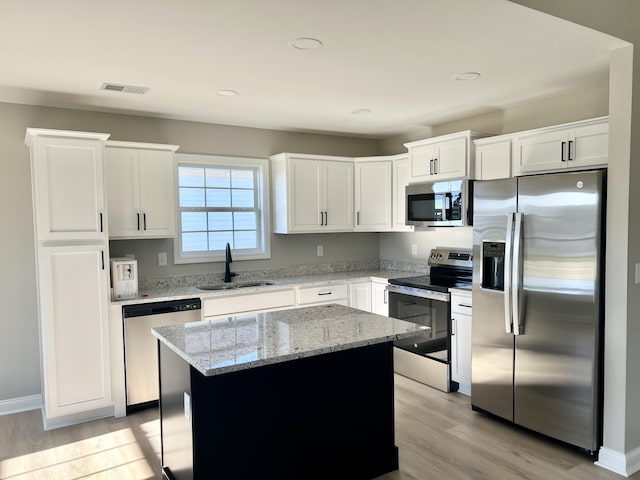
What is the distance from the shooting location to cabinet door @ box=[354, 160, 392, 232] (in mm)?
4961

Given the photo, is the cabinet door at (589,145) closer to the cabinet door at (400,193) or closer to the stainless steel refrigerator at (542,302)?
the stainless steel refrigerator at (542,302)

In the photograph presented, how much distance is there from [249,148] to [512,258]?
2803 millimetres

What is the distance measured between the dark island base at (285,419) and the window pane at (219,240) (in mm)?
2118

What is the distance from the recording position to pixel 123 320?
359 centimetres

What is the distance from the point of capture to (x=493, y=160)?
3.81 meters

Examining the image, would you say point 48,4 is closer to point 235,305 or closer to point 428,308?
point 235,305

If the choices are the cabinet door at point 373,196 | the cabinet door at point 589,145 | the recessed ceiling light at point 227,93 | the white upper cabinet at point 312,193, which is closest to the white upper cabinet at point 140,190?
the recessed ceiling light at point 227,93

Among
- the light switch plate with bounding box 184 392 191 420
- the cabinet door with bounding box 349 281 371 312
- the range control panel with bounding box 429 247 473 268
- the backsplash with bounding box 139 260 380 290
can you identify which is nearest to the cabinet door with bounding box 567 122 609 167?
the range control panel with bounding box 429 247 473 268

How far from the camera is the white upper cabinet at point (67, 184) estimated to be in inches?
129

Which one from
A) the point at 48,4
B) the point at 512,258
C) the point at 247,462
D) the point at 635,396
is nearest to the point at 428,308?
the point at 512,258

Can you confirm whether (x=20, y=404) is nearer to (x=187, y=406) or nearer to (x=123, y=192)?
(x=123, y=192)

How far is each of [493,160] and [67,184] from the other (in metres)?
3.27

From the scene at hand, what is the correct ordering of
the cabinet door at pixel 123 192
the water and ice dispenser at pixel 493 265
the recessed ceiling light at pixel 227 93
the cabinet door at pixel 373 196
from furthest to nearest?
the cabinet door at pixel 373 196
the cabinet door at pixel 123 192
the recessed ceiling light at pixel 227 93
the water and ice dispenser at pixel 493 265

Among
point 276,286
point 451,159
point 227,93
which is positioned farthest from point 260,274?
point 451,159
